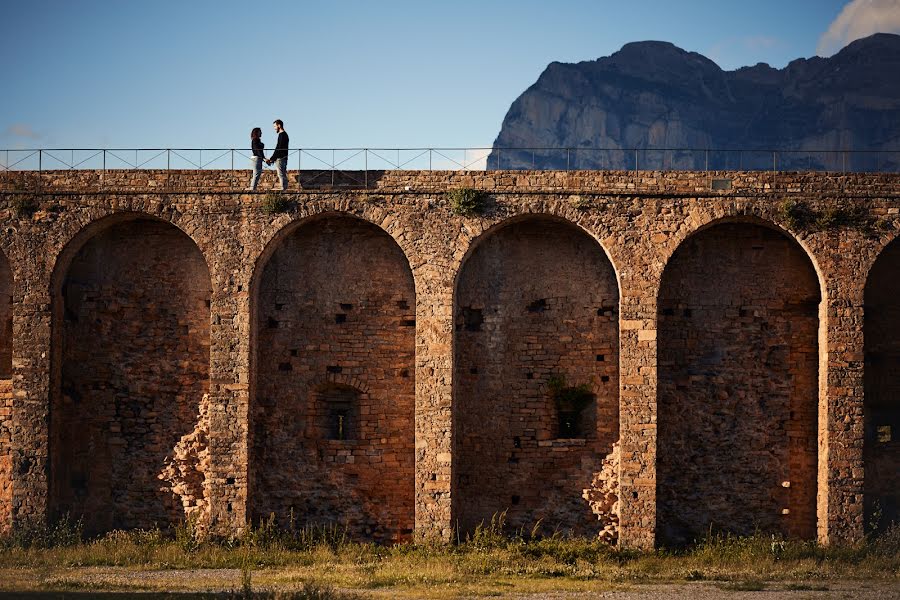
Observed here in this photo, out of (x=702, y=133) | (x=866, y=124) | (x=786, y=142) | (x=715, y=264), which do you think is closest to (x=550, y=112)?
(x=702, y=133)

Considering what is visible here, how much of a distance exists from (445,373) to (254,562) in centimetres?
484

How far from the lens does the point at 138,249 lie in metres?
18.2

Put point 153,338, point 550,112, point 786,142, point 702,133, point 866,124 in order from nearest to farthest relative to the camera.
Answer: point 153,338
point 866,124
point 786,142
point 702,133
point 550,112

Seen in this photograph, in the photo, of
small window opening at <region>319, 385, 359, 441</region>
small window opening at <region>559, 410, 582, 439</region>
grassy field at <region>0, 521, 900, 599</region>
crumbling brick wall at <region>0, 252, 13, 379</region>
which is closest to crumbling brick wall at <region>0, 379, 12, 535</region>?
crumbling brick wall at <region>0, 252, 13, 379</region>

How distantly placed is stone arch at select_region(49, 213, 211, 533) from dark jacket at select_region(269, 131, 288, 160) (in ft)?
8.53

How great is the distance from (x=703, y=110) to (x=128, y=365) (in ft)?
248

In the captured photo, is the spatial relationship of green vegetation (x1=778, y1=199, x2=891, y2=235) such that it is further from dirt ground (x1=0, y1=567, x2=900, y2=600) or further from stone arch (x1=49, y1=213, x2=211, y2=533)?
stone arch (x1=49, y1=213, x2=211, y2=533)

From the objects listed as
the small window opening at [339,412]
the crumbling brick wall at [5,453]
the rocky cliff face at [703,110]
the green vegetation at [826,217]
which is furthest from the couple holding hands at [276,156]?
the rocky cliff face at [703,110]

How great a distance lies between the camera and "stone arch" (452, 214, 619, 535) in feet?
57.3

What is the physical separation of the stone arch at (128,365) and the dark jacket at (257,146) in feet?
7.75

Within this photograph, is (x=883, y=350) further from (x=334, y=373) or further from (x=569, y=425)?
(x=334, y=373)

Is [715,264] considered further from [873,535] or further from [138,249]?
[138,249]

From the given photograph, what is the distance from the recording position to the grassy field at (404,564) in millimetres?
13836

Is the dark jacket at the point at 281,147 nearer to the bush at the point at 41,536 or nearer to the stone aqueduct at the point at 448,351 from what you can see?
the stone aqueduct at the point at 448,351
